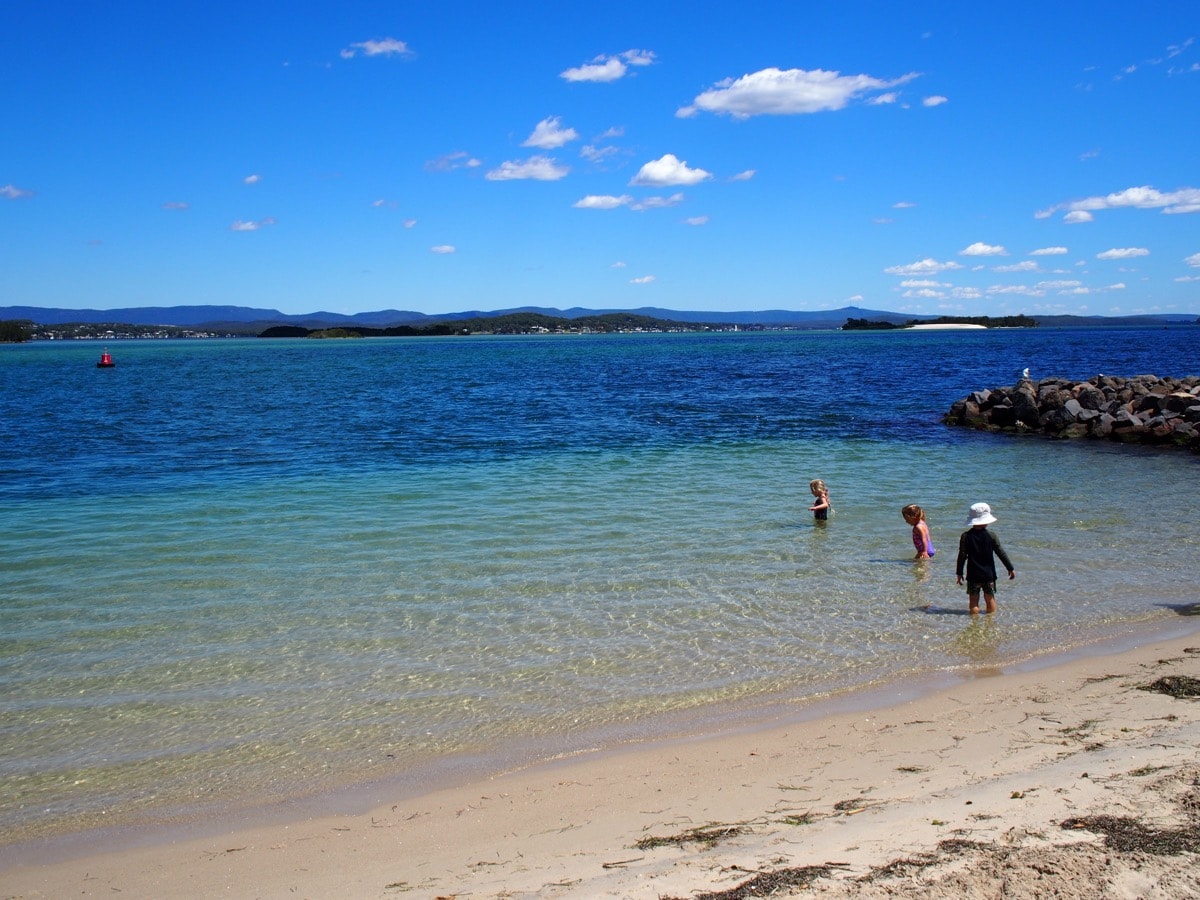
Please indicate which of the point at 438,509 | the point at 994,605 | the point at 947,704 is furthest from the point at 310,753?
the point at 438,509

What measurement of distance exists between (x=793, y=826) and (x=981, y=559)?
5.79 meters

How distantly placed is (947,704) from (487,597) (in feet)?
18.3

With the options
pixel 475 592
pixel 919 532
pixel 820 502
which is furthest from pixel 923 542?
pixel 475 592

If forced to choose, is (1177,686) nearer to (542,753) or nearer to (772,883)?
(772,883)

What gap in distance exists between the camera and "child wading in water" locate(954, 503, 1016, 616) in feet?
32.8

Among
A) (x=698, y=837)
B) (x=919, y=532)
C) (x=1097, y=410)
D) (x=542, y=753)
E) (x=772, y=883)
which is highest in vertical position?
(x=1097, y=410)

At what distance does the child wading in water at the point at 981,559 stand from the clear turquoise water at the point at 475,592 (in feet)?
1.14

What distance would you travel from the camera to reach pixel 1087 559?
40.6 ft

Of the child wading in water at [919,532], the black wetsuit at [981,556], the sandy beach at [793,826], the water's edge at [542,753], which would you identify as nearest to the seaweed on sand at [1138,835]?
the sandy beach at [793,826]

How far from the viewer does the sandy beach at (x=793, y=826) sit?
453 cm

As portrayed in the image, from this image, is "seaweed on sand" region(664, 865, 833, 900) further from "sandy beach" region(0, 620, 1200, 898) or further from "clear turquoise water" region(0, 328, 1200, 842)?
"clear turquoise water" region(0, 328, 1200, 842)

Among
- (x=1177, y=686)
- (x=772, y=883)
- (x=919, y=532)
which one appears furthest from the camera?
(x=919, y=532)

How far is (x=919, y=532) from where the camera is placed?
1233cm

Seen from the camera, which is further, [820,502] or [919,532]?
[820,502]
